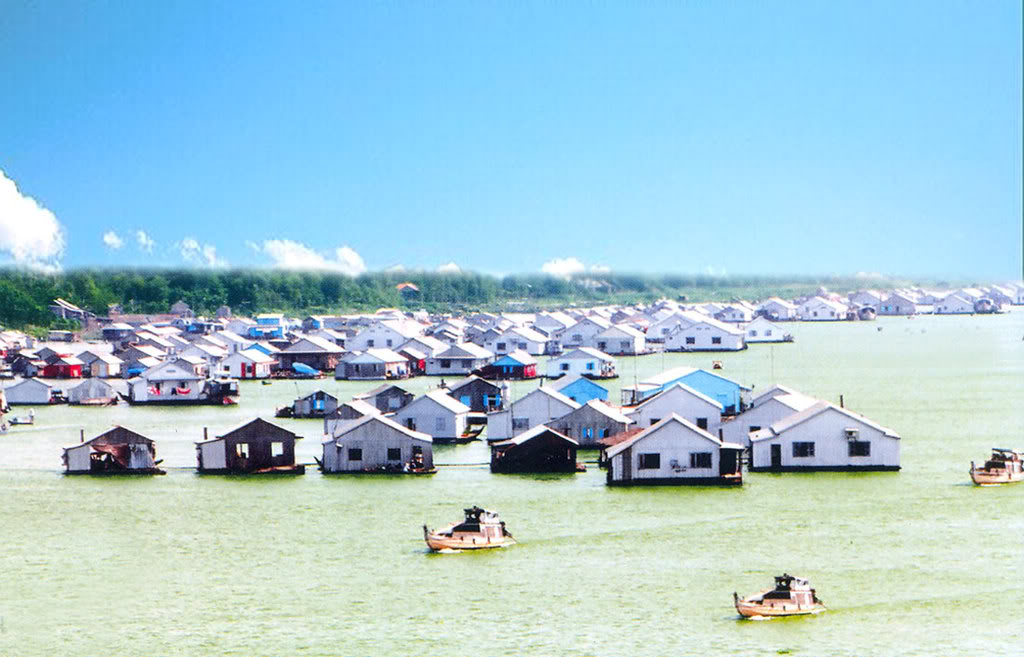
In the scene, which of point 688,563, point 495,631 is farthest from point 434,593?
point 688,563

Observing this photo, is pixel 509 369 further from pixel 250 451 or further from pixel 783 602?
pixel 783 602

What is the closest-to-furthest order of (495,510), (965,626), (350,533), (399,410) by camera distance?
1. (965,626)
2. (350,533)
3. (495,510)
4. (399,410)

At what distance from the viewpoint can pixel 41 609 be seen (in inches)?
555

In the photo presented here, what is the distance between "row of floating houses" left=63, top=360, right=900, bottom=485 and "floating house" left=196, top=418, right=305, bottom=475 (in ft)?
0.05

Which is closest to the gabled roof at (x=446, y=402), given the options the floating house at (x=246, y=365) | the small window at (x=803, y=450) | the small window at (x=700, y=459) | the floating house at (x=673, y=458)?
the floating house at (x=673, y=458)

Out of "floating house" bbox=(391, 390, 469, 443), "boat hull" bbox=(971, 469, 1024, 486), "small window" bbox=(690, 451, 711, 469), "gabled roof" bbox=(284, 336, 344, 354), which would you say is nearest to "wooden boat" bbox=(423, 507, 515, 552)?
"small window" bbox=(690, 451, 711, 469)

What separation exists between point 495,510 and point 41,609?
20.1 feet

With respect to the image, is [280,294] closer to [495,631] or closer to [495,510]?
[495,510]

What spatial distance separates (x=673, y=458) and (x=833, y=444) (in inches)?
97.6

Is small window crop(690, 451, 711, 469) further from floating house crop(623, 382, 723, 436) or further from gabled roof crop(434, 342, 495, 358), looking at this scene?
gabled roof crop(434, 342, 495, 358)

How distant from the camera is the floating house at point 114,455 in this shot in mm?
22203

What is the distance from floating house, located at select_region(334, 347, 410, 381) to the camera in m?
41.1

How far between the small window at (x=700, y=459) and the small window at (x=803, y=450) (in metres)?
1.64

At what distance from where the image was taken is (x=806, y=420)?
67.6 ft
